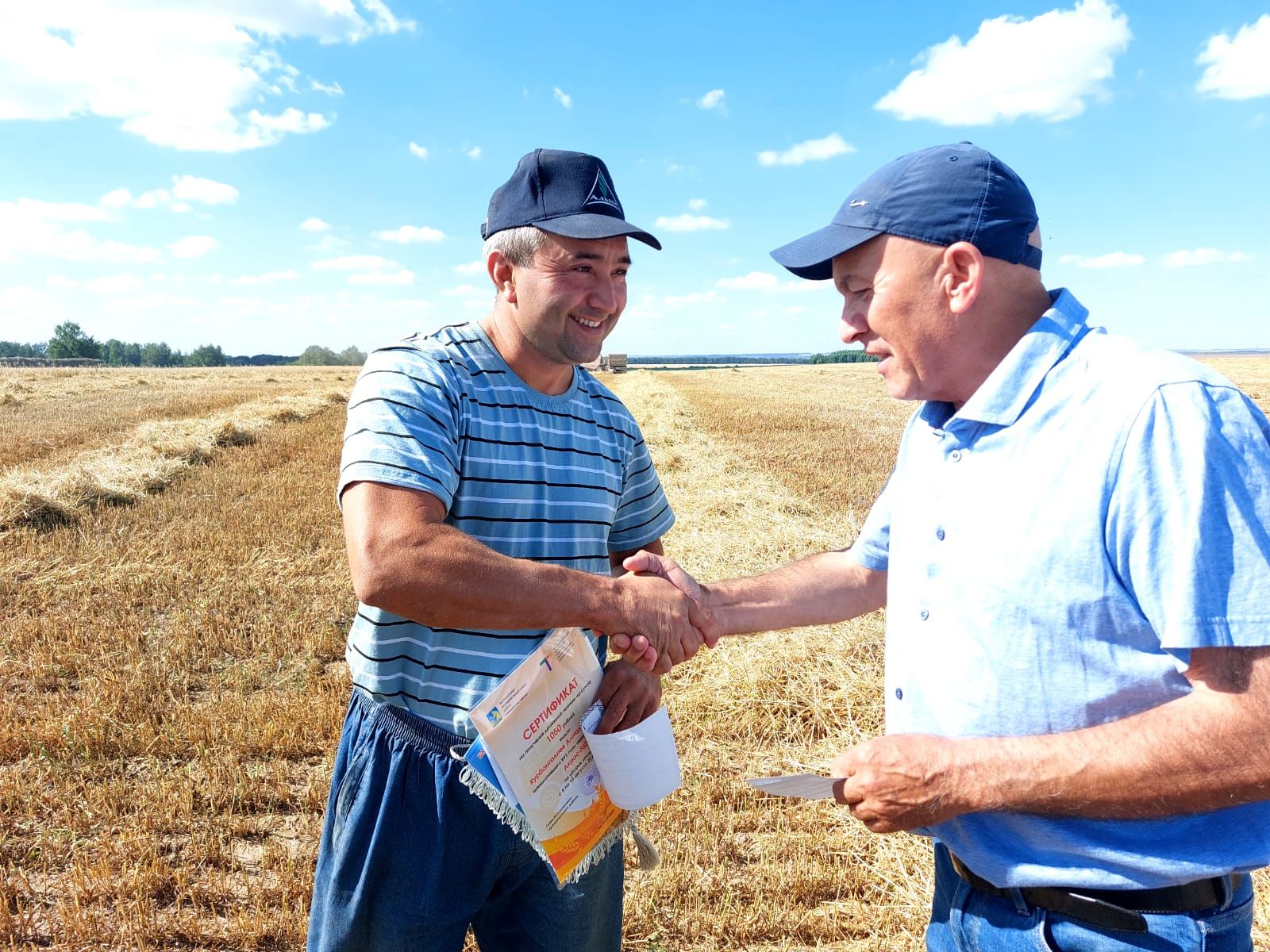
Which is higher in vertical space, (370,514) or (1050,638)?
(370,514)

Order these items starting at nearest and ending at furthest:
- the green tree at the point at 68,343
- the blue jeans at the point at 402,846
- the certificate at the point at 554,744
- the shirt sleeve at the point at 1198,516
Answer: the shirt sleeve at the point at 1198,516 → the certificate at the point at 554,744 → the blue jeans at the point at 402,846 → the green tree at the point at 68,343

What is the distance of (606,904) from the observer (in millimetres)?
2207

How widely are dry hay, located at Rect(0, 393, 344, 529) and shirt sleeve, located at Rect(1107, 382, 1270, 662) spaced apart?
990 cm

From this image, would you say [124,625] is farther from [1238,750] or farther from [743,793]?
[1238,750]

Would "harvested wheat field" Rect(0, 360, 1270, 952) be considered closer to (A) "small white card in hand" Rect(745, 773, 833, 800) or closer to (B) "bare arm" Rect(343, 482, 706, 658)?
(A) "small white card in hand" Rect(745, 773, 833, 800)

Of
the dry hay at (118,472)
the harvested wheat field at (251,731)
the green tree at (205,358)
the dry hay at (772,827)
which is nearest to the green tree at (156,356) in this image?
the green tree at (205,358)

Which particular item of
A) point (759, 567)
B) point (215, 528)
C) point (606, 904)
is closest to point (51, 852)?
point (606, 904)

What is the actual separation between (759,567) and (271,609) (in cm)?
392

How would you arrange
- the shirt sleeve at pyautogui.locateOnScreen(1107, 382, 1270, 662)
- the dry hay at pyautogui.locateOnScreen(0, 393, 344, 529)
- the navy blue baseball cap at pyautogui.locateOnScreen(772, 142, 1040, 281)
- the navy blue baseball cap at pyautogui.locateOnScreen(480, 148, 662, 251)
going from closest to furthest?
the shirt sleeve at pyautogui.locateOnScreen(1107, 382, 1270, 662), the navy blue baseball cap at pyautogui.locateOnScreen(772, 142, 1040, 281), the navy blue baseball cap at pyautogui.locateOnScreen(480, 148, 662, 251), the dry hay at pyautogui.locateOnScreen(0, 393, 344, 529)

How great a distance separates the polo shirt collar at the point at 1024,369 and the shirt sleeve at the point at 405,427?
106cm

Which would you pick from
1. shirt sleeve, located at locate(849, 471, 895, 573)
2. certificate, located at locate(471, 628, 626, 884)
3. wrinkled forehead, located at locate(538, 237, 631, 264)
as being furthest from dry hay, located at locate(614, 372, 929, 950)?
wrinkled forehead, located at locate(538, 237, 631, 264)

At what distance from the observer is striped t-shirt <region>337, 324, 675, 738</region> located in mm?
1785

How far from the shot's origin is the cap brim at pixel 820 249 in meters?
1.64

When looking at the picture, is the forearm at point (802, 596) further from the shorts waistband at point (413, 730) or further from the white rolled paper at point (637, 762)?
the shorts waistband at point (413, 730)
